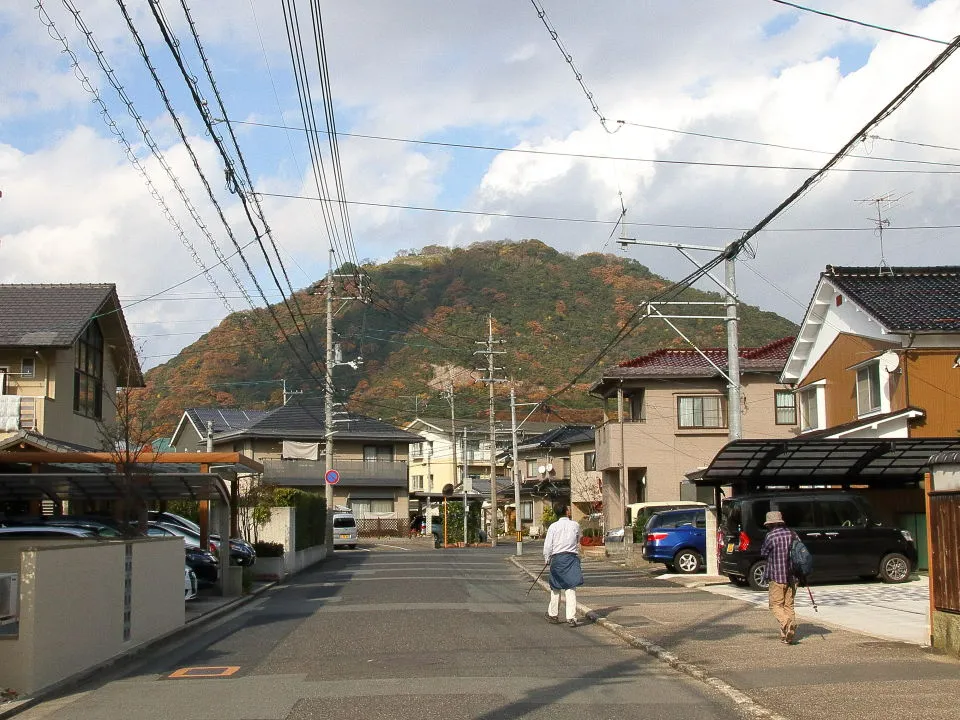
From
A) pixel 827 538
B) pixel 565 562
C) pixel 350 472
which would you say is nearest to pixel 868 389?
pixel 827 538

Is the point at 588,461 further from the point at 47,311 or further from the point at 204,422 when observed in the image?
the point at 47,311

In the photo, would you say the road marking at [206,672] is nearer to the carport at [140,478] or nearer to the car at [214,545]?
the carport at [140,478]

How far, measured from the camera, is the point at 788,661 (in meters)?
10.9

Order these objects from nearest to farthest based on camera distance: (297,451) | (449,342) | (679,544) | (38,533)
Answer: (38,533) → (679,544) → (297,451) → (449,342)

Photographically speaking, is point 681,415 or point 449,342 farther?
point 449,342

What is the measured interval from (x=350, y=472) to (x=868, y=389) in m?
38.8

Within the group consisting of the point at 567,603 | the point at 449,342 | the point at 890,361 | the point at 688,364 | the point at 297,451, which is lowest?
the point at 567,603

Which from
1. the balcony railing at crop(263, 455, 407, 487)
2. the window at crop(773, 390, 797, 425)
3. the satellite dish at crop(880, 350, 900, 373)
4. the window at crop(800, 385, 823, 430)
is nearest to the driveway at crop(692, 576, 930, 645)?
the satellite dish at crop(880, 350, 900, 373)

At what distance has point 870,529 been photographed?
2022 centimetres

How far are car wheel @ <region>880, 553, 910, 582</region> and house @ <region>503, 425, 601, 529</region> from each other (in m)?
27.0

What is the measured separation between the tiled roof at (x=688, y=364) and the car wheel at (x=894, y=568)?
62.8 ft

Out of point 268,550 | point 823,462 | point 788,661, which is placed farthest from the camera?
point 268,550

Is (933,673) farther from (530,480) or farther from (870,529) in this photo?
(530,480)

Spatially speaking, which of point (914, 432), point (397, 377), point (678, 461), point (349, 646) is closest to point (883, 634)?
point (349, 646)
